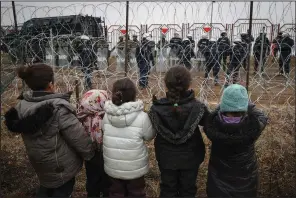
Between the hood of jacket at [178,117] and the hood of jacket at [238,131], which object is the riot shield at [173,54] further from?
the hood of jacket at [238,131]

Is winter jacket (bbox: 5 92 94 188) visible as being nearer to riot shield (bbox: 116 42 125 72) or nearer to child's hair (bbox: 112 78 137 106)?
child's hair (bbox: 112 78 137 106)

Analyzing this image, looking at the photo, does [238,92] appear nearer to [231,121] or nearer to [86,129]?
[231,121]

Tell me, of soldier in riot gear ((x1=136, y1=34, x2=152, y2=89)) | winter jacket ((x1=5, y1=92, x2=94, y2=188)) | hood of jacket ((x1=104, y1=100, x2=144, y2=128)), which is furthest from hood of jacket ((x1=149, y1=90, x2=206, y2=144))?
soldier in riot gear ((x1=136, y1=34, x2=152, y2=89))

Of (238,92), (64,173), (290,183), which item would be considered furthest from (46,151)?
(290,183)

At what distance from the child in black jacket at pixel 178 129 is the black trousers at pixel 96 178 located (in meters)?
0.50

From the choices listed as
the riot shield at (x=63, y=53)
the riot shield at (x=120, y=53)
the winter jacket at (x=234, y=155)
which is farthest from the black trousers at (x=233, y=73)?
the riot shield at (x=63, y=53)

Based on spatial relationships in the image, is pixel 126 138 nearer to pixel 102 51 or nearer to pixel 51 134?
pixel 51 134

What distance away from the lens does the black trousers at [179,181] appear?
2.02 meters

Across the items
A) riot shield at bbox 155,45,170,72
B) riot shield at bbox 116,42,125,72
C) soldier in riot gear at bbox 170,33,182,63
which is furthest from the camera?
soldier in riot gear at bbox 170,33,182,63

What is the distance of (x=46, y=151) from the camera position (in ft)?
6.27

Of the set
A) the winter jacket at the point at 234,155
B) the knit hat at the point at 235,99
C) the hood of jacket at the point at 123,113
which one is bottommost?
the winter jacket at the point at 234,155

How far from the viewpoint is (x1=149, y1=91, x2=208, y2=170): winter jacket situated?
1869mm

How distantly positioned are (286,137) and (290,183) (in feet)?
4.50

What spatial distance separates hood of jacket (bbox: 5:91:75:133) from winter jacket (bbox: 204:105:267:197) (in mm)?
910
